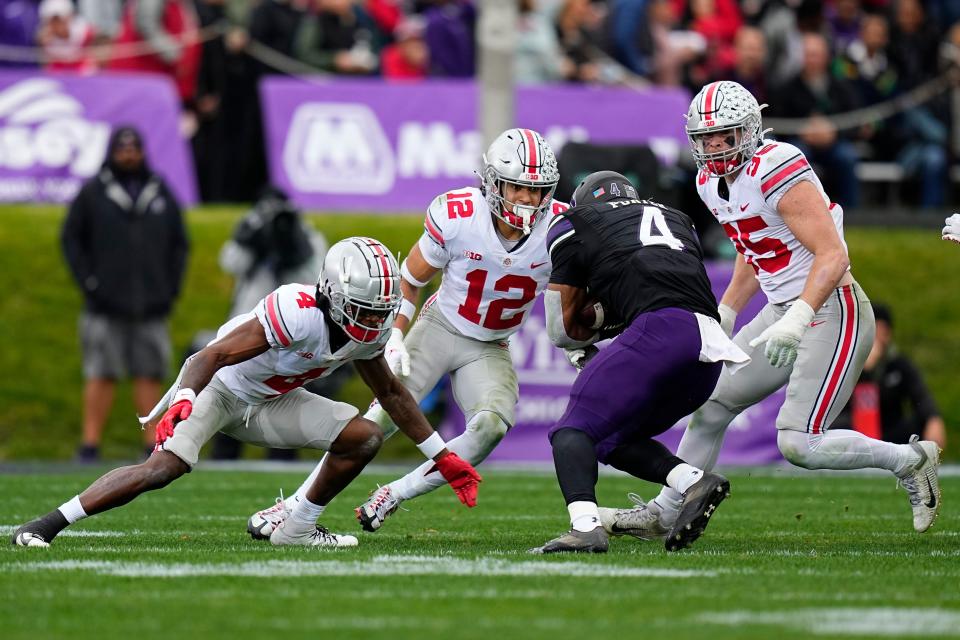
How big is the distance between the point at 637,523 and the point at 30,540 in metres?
2.30

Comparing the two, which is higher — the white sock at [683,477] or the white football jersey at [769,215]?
the white football jersey at [769,215]

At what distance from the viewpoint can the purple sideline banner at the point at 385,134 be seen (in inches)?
555

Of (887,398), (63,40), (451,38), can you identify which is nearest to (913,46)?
(451,38)

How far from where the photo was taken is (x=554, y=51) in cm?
1506

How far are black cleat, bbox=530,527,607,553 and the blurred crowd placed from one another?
8.84m

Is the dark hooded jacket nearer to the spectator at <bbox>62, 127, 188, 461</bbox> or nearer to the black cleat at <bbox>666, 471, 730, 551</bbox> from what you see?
the spectator at <bbox>62, 127, 188, 461</bbox>

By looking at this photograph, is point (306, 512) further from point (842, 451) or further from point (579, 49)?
point (579, 49)

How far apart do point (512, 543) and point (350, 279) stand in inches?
49.5

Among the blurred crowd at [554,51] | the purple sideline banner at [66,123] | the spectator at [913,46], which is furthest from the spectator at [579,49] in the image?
the purple sideline banner at [66,123]

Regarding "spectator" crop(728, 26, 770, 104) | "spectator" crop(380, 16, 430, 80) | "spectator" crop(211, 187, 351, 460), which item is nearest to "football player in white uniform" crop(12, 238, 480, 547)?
"spectator" crop(211, 187, 351, 460)

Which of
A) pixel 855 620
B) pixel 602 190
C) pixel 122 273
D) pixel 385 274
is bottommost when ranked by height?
pixel 122 273

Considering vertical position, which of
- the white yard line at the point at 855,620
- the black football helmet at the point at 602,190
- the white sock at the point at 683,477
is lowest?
the white sock at the point at 683,477

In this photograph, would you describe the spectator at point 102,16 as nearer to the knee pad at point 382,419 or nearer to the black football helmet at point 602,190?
the knee pad at point 382,419

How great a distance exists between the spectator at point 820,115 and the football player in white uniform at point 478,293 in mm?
7878
